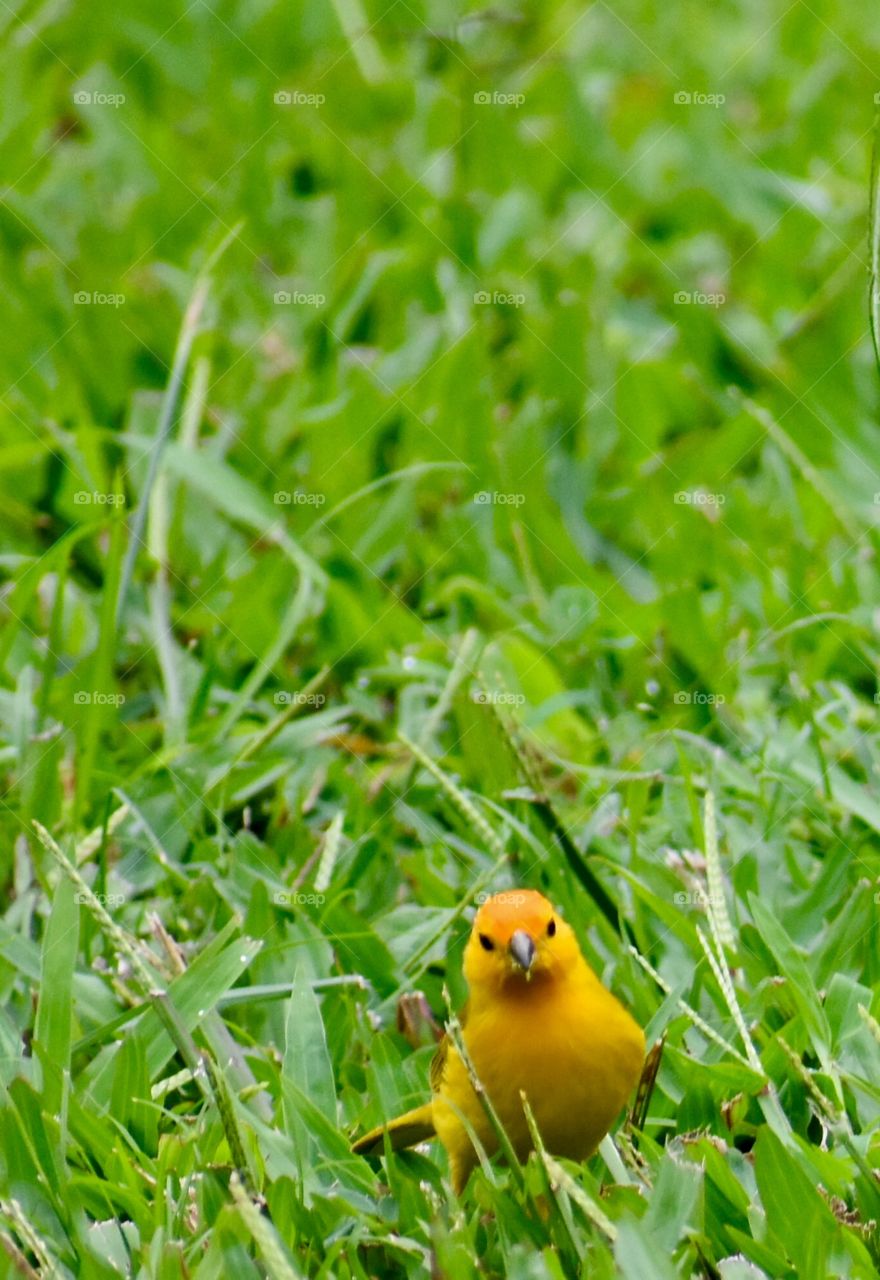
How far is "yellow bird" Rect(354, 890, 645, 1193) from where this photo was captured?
83.7 inches

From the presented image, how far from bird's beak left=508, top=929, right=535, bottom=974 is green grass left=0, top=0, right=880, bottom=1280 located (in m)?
0.25

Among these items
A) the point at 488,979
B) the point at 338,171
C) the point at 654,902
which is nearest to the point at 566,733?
the point at 654,902

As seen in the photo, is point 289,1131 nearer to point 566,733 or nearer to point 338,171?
point 566,733

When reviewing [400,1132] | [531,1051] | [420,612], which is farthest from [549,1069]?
[420,612]

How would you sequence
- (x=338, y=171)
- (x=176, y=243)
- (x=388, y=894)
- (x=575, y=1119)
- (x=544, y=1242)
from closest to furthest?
(x=544, y=1242), (x=575, y=1119), (x=388, y=894), (x=176, y=243), (x=338, y=171)

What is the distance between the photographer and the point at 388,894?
2887mm

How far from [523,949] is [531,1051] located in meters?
0.13

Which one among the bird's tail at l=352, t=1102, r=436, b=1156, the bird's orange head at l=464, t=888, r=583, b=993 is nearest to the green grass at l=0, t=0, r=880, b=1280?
the bird's tail at l=352, t=1102, r=436, b=1156

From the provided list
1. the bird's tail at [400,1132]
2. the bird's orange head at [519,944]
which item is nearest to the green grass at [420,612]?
the bird's tail at [400,1132]

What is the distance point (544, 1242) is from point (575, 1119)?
0.61 feet

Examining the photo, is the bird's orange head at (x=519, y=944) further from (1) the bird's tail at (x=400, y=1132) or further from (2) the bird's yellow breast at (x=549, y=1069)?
→ (1) the bird's tail at (x=400, y=1132)

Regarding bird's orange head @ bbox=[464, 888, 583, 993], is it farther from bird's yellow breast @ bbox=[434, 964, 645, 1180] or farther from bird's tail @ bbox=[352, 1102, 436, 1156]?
bird's tail @ bbox=[352, 1102, 436, 1156]

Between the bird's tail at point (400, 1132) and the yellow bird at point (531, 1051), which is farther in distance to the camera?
the bird's tail at point (400, 1132)

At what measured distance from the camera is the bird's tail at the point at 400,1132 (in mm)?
2250
